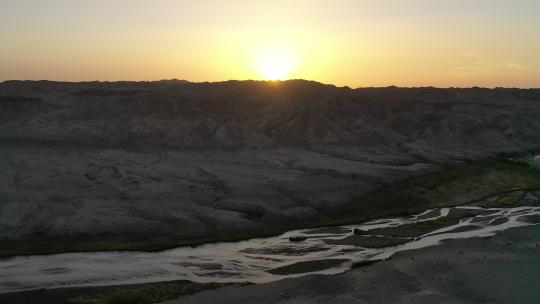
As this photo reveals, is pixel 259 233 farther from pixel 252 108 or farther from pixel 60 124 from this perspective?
pixel 252 108

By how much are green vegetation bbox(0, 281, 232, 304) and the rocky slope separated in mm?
14651

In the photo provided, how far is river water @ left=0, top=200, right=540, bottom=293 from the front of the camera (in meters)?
41.9

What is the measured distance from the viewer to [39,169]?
75.9 meters

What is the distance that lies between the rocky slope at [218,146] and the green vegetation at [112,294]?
48.1ft

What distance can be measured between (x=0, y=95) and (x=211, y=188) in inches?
3034

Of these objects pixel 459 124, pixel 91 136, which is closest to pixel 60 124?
pixel 91 136

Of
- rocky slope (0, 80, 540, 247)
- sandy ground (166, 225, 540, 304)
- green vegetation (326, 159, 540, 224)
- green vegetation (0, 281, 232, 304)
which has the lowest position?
green vegetation (0, 281, 232, 304)

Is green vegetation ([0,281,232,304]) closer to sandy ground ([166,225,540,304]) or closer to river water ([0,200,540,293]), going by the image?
river water ([0,200,540,293])

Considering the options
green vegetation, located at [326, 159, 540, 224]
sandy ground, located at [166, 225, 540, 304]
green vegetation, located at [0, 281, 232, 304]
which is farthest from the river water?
green vegetation, located at [326, 159, 540, 224]

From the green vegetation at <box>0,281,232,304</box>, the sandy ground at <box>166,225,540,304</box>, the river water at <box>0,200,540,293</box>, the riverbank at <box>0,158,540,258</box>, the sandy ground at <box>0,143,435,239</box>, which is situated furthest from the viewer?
the sandy ground at <box>0,143,435,239</box>

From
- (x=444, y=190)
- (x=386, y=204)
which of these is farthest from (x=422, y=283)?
(x=444, y=190)

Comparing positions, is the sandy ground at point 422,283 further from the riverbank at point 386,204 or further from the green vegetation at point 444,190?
the green vegetation at point 444,190

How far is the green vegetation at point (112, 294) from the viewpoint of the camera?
36.9 meters

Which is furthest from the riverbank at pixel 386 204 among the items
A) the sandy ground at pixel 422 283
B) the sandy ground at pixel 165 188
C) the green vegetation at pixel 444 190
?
the sandy ground at pixel 422 283
